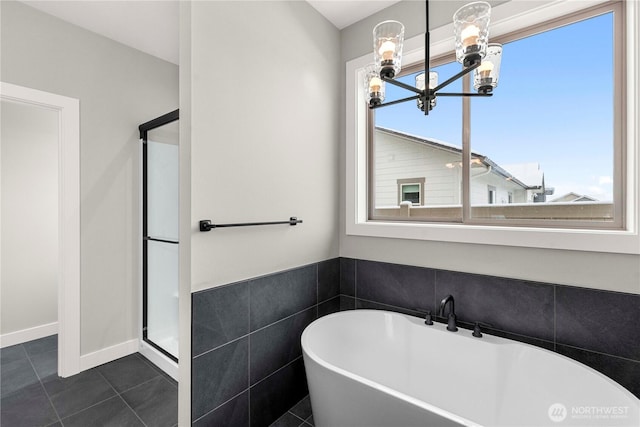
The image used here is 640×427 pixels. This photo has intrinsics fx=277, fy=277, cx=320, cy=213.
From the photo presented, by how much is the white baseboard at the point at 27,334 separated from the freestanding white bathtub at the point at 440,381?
3111 millimetres

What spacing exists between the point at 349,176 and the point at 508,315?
139 cm

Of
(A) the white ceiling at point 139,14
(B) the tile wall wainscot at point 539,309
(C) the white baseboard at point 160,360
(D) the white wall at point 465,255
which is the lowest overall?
(C) the white baseboard at point 160,360

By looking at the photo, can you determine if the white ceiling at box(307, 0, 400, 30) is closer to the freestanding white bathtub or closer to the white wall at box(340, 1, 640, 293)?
the white wall at box(340, 1, 640, 293)

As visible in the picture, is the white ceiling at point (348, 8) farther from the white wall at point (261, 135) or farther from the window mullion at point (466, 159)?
the window mullion at point (466, 159)

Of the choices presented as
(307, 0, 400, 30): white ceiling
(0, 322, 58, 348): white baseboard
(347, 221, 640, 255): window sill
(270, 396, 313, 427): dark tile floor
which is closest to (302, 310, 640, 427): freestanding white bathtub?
(270, 396, 313, 427): dark tile floor

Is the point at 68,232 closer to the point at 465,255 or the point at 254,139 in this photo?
the point at 254,139

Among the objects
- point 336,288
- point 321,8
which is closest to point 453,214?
point 336,288

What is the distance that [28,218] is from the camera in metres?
2.91

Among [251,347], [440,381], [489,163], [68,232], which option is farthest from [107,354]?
[489,163]

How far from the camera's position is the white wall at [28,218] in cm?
277

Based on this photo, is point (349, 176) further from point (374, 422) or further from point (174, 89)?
point (174, 89)

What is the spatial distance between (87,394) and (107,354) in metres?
0.46

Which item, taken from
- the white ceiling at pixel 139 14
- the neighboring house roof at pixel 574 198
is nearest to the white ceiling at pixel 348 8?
the white ceiling at pixel 139 14

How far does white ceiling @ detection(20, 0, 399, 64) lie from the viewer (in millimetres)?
1997
